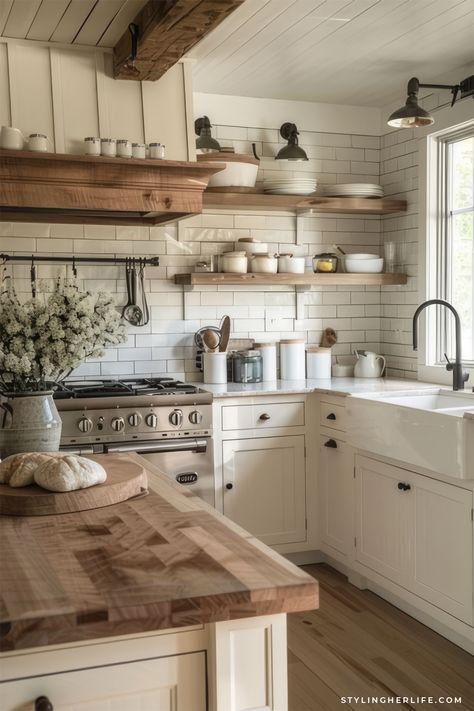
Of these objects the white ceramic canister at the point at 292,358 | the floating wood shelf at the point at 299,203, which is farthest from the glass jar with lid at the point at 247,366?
the floating wood shelf at the point at 299,203

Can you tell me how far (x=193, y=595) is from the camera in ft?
4.75

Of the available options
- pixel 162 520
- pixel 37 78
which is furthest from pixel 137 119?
pixel 162 520

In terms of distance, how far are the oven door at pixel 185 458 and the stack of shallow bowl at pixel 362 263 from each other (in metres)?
1.62

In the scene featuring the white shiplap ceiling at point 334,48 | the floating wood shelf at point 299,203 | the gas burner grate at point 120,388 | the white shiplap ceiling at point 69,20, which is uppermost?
the white shiplap ceiling at point 69,20

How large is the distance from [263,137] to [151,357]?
64.9 inches

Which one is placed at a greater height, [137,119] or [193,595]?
[137,119]

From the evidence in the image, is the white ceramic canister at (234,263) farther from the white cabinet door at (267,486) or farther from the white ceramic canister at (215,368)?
the white cabinet door at (267,486)

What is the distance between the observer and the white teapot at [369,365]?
5.36m

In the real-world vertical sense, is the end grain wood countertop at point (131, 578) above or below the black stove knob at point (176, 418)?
above

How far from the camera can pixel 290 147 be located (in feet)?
17.1

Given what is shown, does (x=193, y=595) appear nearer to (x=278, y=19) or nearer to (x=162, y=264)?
(x=278, y=19)

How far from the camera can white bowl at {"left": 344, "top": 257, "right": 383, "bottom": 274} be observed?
210 inches

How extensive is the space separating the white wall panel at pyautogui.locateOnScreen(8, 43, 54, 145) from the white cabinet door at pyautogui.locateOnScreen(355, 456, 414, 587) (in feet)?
8.15

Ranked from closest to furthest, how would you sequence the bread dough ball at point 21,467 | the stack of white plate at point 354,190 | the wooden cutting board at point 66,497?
1. the wooden cutting board at point 66,497
2. the bread dough ball at point 21,467
3. the stack of white plate at point 354,190
